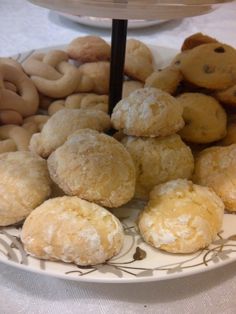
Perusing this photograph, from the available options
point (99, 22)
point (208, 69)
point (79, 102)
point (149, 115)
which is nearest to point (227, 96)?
point (208, 69)

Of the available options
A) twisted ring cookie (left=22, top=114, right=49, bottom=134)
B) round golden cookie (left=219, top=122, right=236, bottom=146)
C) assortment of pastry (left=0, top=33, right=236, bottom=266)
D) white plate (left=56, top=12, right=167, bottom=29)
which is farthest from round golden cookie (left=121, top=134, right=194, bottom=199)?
white plate (left=56, top=12, right=167, bottom=29)

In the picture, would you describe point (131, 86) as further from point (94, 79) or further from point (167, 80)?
point (167, 80)

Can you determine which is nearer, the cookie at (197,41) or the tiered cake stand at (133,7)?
the tiered cake stand at (133,7)

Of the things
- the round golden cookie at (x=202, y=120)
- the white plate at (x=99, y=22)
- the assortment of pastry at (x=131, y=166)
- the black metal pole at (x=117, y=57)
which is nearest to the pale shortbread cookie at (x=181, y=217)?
the assortment of pastry at (x=131, y=166)

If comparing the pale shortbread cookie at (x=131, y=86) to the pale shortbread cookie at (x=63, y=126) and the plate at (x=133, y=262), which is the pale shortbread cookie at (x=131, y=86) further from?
the plate at (x=133, y=262)

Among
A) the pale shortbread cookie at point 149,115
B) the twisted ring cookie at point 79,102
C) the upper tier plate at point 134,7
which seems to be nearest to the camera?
the upper tier plate at point 134,7
